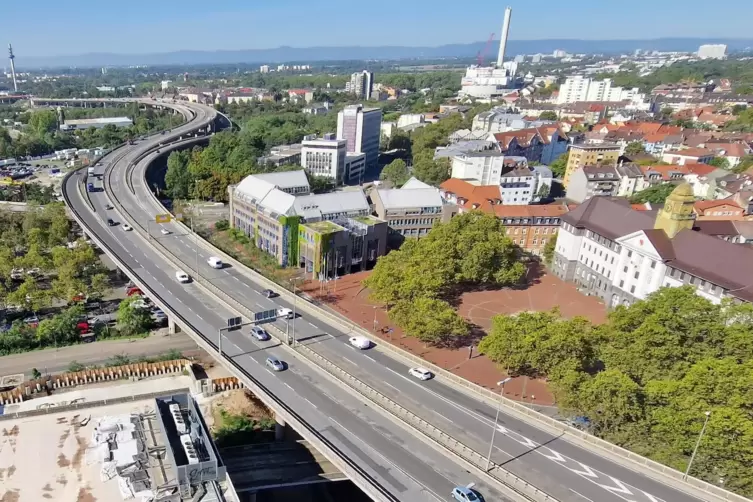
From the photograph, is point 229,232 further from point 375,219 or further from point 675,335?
point 675,335

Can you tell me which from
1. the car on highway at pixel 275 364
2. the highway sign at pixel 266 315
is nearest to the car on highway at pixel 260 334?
the highway sign at pixel 266 315

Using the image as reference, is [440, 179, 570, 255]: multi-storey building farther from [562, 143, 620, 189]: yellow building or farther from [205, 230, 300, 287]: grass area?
[562, 143, 620, 189]: yellow building

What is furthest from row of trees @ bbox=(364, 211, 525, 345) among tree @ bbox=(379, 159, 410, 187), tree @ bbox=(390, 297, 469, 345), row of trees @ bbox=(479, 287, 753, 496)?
tree @ bbox=(379, 159, 410, 187)

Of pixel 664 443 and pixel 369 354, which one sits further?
pixel 369 354

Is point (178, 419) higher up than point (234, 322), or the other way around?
point (178, 419)

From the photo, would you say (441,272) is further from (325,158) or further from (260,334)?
(325,158)

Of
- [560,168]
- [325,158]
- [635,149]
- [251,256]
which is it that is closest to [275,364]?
[251,256]

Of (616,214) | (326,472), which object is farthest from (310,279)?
(616,214)
